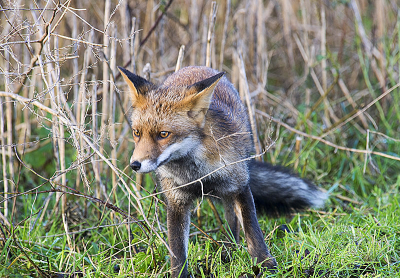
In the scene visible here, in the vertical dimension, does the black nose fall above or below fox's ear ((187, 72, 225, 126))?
below

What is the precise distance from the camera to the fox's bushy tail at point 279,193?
399cm

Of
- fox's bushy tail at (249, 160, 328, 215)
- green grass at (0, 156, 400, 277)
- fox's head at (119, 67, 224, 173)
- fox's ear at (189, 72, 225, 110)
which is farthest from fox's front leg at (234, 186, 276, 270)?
fox's ear at (189, 72, 225, 110)

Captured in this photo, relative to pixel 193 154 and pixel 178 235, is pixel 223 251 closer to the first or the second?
pixel 178 235

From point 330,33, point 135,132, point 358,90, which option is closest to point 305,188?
point 135,132

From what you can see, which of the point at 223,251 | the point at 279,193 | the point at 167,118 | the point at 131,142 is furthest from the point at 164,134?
the point at 131,142

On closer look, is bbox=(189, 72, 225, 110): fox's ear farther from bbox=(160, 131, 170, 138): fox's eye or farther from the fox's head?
bbox=(160, 131, 170, 138): fox's eye

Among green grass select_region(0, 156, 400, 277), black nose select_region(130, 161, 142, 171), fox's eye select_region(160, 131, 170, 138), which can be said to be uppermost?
fox's eye select_region(160, 131, 170, 138)

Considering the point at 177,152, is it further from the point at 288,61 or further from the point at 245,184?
the point at 288,61

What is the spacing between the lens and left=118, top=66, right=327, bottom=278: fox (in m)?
2.90

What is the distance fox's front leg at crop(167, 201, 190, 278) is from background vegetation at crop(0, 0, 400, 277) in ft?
0.45

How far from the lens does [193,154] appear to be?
10.2 ft

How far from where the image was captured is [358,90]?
6.85 metres

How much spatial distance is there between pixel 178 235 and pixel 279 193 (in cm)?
122

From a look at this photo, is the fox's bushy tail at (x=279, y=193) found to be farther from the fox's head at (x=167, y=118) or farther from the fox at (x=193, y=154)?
the fox's head at (x=167, y=118)
